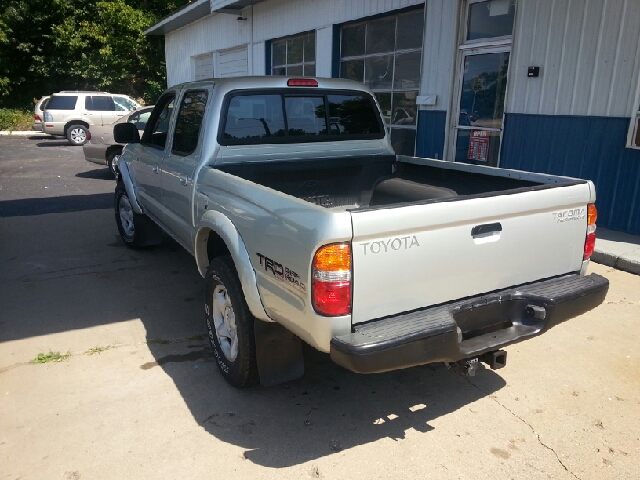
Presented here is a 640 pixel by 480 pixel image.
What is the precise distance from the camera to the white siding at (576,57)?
591cm

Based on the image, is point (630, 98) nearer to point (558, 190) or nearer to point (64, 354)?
point (558, 190)

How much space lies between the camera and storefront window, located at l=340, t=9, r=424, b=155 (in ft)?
29.9

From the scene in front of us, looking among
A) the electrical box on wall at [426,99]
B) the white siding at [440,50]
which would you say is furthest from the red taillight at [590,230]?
the electrical box on wall at [426,99]

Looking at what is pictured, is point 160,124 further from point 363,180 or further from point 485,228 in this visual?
point 485,228

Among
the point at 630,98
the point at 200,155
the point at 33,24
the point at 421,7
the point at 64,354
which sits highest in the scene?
the point at 33,24

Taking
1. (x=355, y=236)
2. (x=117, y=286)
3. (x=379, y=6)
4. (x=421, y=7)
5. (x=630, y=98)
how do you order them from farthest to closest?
1. (x=379, y=6)
2. (x=421, y=7)
3. (x=630, y=98)
4. (x=117, y=286)
5. (x=355, y=236)

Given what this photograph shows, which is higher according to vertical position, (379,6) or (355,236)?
(379,6)

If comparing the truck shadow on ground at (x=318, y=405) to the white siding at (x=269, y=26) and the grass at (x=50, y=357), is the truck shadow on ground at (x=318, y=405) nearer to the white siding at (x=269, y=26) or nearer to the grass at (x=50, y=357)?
the grass at (x=50, y=357)

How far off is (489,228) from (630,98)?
14.6ft

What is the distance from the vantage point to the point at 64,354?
3811 millimetres

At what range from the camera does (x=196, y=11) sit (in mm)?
16828

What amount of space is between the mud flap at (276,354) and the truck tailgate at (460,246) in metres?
0.74

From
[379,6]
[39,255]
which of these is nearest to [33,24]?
[379,6]

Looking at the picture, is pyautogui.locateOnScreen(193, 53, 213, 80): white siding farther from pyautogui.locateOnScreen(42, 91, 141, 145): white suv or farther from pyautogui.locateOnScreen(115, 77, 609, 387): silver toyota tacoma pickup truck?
pyautogui.locateOnScreen(115, 77, 609, 387): silver toyota tacoma pickup truck
